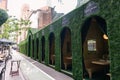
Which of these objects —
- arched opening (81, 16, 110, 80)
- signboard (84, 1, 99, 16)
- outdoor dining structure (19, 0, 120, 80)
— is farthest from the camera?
arched opening (81, 16, 110, 80)

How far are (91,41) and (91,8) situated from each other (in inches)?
99.4

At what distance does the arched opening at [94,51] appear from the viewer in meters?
7.09

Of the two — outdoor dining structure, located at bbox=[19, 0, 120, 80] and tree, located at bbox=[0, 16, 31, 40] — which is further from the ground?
tree, located at bbox=[0, 16, 31, 40]

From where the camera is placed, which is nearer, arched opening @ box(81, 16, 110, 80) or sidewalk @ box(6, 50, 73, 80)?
arched opening @ box(81, 16, 110, 80)

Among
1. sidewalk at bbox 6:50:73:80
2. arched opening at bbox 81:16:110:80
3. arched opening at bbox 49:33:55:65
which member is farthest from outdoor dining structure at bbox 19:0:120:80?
arched opening at bbox 49:33:55:65

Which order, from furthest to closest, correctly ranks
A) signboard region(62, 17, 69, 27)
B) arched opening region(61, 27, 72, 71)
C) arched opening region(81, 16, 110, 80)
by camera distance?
arched opening region(61, 27, 72, 71)
signboard region(62, 17, 69, 27)
arched opening region(81, 16, 110, 80)

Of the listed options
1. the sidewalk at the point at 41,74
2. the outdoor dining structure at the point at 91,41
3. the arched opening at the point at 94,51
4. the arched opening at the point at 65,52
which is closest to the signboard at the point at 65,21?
the outdoor dining structure at the point at 91,41

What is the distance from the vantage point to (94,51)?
835 centimetres

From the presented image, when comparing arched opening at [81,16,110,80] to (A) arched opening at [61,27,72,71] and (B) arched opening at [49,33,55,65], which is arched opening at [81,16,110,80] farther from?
(B) arched opening at [49,33,55,65]

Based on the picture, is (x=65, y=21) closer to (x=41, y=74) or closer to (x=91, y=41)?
(x=91, y=41)

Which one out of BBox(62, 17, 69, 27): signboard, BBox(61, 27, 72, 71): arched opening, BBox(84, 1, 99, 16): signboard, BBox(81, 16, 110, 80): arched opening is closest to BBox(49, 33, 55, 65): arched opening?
BBox(61, 27, 72, 71): arched opening

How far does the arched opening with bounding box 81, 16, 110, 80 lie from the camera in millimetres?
7094

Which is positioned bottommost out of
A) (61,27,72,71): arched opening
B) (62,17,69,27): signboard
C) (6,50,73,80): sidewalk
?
(6,50,73,80): sidewalk

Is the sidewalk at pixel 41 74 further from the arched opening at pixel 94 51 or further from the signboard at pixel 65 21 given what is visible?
the signboard at pixel 65 21
